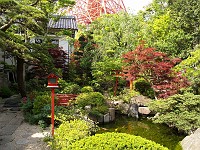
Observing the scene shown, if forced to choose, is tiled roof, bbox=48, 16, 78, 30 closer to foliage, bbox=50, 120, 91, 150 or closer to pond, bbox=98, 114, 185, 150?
pond, bbox=98, 114, 185, 150

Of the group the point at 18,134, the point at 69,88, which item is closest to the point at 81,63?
the point at 69,88

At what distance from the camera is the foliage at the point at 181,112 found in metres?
7.26

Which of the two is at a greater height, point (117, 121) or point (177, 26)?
point (177, 26)

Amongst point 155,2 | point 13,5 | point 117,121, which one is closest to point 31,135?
point 117,121

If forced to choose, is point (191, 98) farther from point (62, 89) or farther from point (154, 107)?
point (62, 89)

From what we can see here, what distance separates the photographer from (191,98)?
777 centimetres

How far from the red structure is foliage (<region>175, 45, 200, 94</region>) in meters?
16.6

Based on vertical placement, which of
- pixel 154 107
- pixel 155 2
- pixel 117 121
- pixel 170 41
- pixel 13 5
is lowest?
pixel 117 121

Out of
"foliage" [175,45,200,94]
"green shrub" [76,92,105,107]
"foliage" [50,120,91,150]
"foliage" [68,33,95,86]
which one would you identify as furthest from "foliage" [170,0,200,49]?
"foliage" [50,120,91,150]

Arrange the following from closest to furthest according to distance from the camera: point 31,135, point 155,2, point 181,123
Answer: point 31,135 → point 181,123 → point 155,2

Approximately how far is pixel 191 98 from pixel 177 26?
20.4 feet

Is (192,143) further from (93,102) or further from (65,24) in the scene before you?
(65,24)

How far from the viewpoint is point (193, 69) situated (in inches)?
397

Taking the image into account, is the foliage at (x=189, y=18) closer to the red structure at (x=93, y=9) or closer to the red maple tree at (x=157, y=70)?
the red maple tree at (x=157, y=70)
